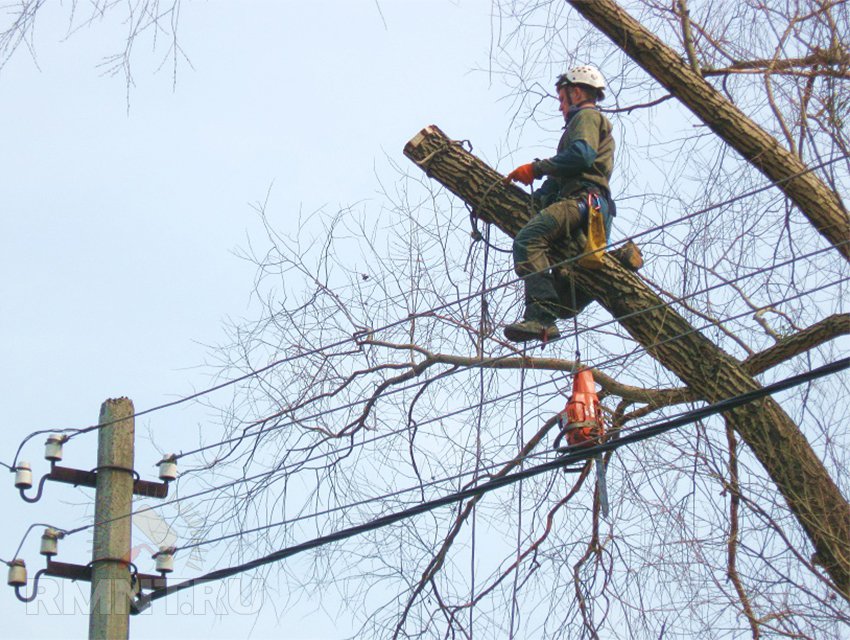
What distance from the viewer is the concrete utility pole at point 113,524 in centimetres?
682

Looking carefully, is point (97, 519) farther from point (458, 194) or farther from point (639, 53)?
point (639, 53)

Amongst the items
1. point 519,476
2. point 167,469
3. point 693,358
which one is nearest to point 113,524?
point 167,469

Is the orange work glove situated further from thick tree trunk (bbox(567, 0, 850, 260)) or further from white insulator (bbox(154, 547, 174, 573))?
white insulator (bbox(154, 547, 174, 573))

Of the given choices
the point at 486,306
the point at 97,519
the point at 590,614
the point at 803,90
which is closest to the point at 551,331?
the point at 486,306

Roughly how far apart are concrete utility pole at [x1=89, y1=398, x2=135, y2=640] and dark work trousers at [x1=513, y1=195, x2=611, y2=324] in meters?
2.06

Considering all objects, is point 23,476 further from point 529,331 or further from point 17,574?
point 529,331

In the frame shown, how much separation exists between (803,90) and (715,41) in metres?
0.73

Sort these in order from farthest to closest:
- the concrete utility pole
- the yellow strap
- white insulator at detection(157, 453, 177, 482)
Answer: the yellow strap, white insulator at detection(157, 453, 177, 482), the concrete utility pole

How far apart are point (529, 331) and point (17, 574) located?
2740mm

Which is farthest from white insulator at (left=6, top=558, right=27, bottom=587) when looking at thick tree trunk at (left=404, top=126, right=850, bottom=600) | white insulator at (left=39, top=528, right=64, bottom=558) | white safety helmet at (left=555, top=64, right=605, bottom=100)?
white safety helmet at (left=555, top=64, right=605, bottom=100)

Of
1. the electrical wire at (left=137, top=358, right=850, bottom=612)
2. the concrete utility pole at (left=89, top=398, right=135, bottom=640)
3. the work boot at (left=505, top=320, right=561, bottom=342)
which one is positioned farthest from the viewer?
the work boot at (left=505, top=320, right=561, bottom=342)

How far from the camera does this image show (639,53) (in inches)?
330

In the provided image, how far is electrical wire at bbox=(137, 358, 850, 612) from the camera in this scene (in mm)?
5488

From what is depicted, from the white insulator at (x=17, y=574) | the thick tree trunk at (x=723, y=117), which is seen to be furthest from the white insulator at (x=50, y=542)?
the thick tree trunk at (x=723, y=117)
